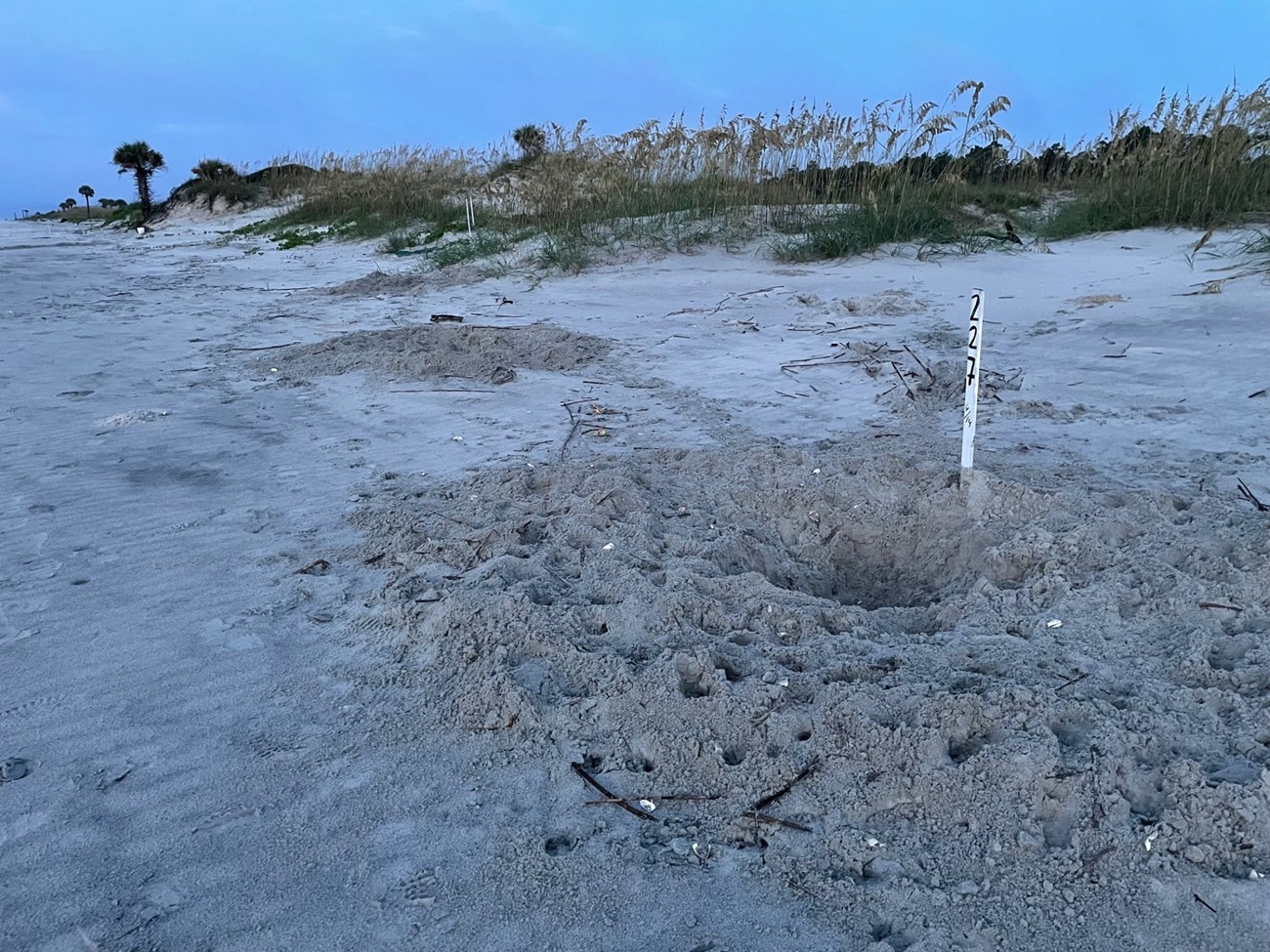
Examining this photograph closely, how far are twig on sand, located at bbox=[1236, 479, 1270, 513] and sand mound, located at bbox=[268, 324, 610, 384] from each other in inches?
141

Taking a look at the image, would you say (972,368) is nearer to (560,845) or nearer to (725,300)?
(560,845)

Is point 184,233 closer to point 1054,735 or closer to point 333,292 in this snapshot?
point 333,292

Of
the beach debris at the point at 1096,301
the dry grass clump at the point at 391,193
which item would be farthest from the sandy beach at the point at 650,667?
the dry grass clump at the point at 391,193

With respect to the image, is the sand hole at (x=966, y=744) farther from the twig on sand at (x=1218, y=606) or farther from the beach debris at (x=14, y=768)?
the beach debris at (x=14, y=768)

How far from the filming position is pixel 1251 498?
2939mm

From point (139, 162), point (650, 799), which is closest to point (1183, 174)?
point (650, 799)

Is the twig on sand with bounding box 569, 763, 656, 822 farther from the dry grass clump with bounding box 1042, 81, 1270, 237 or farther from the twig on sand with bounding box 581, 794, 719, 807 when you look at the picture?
the dry grass clump with bounding box 1042, 81, 1270, 237

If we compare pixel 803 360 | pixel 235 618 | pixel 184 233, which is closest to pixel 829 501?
pixel 235 618

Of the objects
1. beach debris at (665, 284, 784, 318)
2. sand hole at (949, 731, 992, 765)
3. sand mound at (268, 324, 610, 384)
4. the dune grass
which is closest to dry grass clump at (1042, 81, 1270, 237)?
the dune grass

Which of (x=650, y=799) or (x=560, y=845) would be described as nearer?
(x=560, y=845)

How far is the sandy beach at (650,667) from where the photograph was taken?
60.7 inches

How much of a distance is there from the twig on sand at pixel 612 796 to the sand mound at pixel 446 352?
3559mm

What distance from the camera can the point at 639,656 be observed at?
223 centimetres

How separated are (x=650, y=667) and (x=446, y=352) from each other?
3.92 m
